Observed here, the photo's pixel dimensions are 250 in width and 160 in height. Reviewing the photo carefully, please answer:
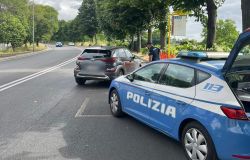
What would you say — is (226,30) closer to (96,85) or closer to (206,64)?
(96,85)

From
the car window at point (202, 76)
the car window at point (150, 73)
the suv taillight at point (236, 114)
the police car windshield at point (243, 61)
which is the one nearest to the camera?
the suv taillight at point (236, 114)

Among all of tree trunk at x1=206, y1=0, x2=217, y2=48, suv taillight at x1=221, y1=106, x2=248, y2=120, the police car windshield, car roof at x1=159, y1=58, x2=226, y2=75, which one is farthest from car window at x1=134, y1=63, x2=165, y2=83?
tree trunk at x1=206, y1=0, x2=217, y2=48

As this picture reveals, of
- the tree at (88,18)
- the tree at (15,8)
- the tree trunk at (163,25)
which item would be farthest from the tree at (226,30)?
the tree trunk at (163,25)

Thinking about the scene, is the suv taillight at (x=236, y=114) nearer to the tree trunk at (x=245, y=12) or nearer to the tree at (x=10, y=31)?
the tree trunk at (x=245, y=12)

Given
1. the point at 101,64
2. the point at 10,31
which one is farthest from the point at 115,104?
the point at 10,31

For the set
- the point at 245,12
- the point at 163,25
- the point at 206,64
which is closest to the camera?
the point at 206,64

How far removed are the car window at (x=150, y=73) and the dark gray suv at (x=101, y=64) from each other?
223 inches

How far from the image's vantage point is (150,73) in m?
7.19

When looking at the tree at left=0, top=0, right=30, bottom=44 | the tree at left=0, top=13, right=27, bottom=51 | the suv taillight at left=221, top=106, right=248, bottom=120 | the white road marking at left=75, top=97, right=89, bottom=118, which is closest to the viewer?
the suv taillight at left=221, top=106, right=248, bottom=120

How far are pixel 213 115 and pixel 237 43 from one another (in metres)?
1.00

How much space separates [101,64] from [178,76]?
7.42 metres

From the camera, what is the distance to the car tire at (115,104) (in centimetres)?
837

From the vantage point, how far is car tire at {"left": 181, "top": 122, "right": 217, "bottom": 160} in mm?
5148

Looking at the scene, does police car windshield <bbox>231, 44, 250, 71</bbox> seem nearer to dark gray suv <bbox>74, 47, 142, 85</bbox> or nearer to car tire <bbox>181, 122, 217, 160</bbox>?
car tire <bbox>181, 122, 217, 160</bbox>
